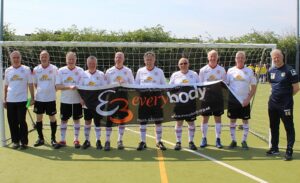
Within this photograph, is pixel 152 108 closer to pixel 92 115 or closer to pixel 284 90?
pixel 92 115

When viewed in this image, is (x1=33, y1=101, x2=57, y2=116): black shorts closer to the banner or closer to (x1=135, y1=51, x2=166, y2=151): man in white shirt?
the banner

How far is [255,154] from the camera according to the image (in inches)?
292

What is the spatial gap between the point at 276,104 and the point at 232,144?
1389mm

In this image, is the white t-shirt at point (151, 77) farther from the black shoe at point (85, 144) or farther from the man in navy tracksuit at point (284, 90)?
the man in navy tracksuit at point (284, 90)

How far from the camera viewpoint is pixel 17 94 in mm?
7633

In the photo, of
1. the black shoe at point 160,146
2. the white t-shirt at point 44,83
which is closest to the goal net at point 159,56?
the white t-shirt at point 44,83

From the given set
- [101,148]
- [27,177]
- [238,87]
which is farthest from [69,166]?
[238,87]

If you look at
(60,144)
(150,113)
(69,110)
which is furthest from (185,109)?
(60,144)

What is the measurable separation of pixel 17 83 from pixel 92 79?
1.51m

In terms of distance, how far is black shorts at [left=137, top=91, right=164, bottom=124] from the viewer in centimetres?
773

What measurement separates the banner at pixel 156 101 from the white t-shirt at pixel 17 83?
134 centimetres

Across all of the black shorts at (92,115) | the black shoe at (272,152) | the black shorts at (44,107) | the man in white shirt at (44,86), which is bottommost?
the black shoe at (272,152)

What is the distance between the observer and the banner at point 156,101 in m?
7.66

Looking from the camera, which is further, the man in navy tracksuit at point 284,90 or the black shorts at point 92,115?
the black shorts at point 92,115
